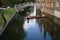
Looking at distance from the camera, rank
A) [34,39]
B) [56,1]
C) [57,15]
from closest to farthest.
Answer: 1. [34,39]
2. [57,15]
3. [56,1]

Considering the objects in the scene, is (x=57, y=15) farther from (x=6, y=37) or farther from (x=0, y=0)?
(x=6, y=37)

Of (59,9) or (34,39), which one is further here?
(59,9)

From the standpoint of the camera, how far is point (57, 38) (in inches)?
981

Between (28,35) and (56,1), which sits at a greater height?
(56,1)

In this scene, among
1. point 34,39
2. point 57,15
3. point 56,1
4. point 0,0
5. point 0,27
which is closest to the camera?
point 34,39

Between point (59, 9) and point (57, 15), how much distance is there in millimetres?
1510

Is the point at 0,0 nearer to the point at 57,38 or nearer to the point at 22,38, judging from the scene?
the point at 22,38

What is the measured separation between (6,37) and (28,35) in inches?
123

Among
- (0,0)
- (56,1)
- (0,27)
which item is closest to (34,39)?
(0,27)

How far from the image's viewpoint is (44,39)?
2450 centimetres

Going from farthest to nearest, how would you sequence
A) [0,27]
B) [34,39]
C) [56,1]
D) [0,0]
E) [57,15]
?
[56,1] < [57,15] < [0,0] < [0,27] < [34,39]

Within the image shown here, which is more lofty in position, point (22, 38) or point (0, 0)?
point (0, 0)

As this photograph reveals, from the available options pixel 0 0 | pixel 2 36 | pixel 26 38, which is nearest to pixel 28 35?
pixel 26 38

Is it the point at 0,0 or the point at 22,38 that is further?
the point at 0,0
